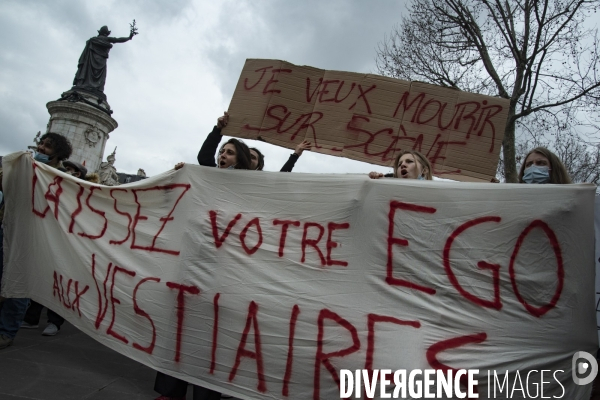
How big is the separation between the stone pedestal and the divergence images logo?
13.9 metres

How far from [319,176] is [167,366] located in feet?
4.78

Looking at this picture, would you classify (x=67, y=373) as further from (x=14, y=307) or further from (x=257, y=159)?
(x=257, y=159)

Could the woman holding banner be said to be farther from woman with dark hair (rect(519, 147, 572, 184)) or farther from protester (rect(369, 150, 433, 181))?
woman with dark hair (rect(519, 147, 572, 184))

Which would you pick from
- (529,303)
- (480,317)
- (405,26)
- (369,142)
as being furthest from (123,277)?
(405,26)

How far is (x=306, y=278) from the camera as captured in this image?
7.72 feet

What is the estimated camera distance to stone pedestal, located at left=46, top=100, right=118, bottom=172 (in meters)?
13.0

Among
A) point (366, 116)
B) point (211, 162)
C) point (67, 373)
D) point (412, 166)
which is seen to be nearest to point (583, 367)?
point (412, 166)

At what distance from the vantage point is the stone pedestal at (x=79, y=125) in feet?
42.8

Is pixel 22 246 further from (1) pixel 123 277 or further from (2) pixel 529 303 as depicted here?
(2) pixel 529 303

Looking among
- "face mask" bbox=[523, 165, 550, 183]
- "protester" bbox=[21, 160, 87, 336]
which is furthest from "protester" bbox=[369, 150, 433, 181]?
"protester" bbox=[21, 160, 87, 336]

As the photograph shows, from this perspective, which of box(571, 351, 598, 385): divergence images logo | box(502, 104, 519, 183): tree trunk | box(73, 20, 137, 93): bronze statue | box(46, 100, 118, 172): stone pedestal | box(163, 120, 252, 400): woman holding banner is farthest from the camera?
box(73, 20, 137, 93): bronze statue

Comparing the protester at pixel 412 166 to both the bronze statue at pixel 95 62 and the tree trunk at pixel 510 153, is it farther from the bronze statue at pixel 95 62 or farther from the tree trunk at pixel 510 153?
the bronze statue at pixel 95 62

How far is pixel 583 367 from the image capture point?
1.93 meters

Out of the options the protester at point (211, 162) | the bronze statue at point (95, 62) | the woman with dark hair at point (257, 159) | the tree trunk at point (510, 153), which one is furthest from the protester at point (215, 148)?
the bronze statue at point (95, 62)
